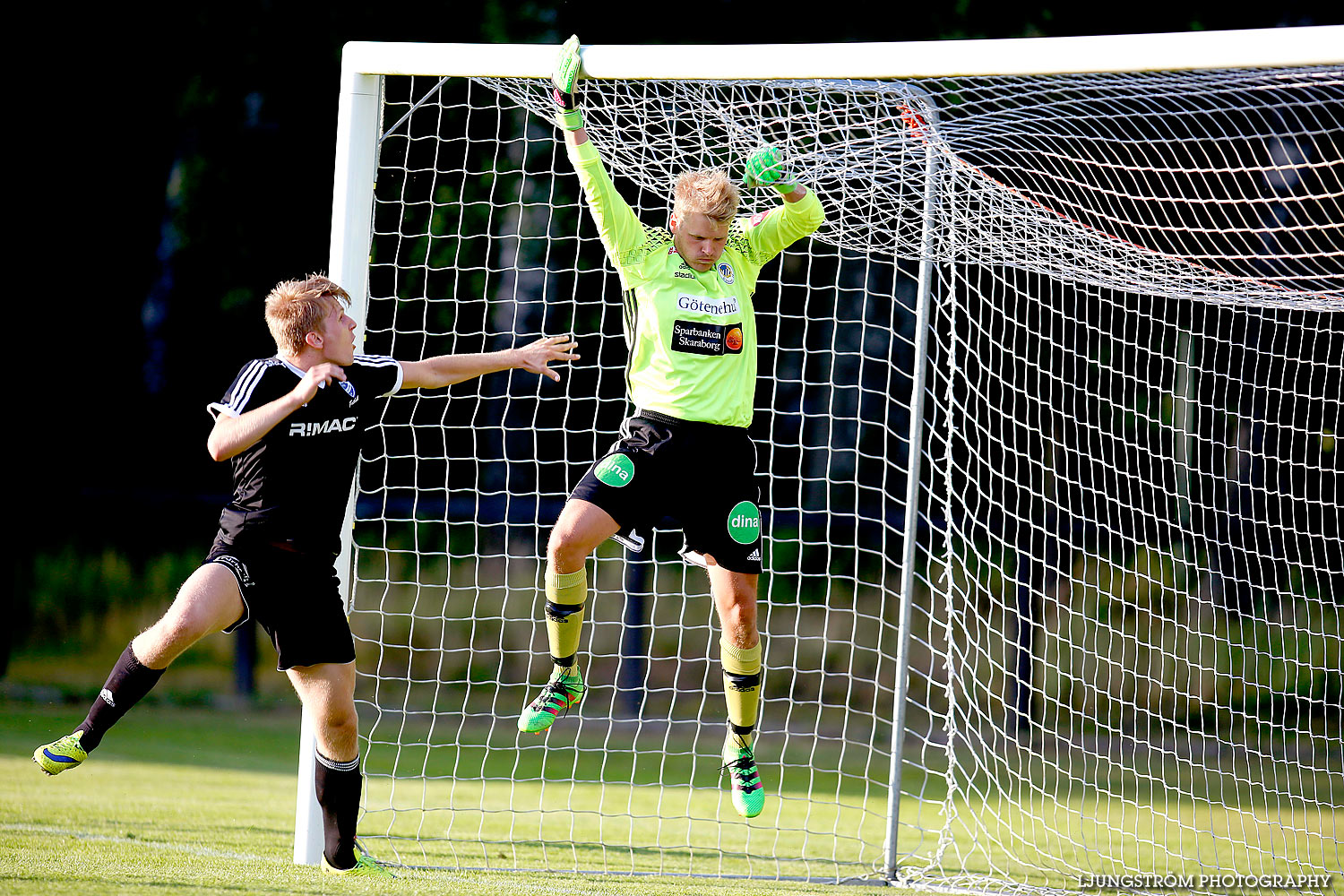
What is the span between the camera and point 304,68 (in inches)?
494

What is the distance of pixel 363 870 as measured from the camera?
4.61 m

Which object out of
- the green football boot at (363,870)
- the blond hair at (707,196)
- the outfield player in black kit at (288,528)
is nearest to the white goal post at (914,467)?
the green football boot at (363,870)

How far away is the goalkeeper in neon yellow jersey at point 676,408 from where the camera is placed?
14.8 ft

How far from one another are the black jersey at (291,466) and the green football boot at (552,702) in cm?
93

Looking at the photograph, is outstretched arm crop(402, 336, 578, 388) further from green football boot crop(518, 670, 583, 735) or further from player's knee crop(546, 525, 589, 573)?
green football boot crop(518, 670, 583, 735)

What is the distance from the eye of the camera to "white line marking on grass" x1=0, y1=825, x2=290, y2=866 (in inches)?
196

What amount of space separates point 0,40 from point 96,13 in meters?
1.46

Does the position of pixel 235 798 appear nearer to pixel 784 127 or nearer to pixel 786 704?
pixel 784 127

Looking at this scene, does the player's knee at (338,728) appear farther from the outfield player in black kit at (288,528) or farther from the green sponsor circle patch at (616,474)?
the green sponsor circle patch at (616,474)

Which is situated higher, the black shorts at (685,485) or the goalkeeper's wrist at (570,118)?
the goalkeeper's wrist at (570,118)

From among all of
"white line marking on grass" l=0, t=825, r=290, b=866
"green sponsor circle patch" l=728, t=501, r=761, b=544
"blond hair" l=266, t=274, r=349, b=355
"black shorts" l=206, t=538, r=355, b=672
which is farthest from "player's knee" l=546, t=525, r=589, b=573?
"white line marking on grass" l=0, t=825, r=290, b=866

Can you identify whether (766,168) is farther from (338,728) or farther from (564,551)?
(338,728)

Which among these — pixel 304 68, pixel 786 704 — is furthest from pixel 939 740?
pixel 304 68

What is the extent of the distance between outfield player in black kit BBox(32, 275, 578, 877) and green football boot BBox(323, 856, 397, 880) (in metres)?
0.51
